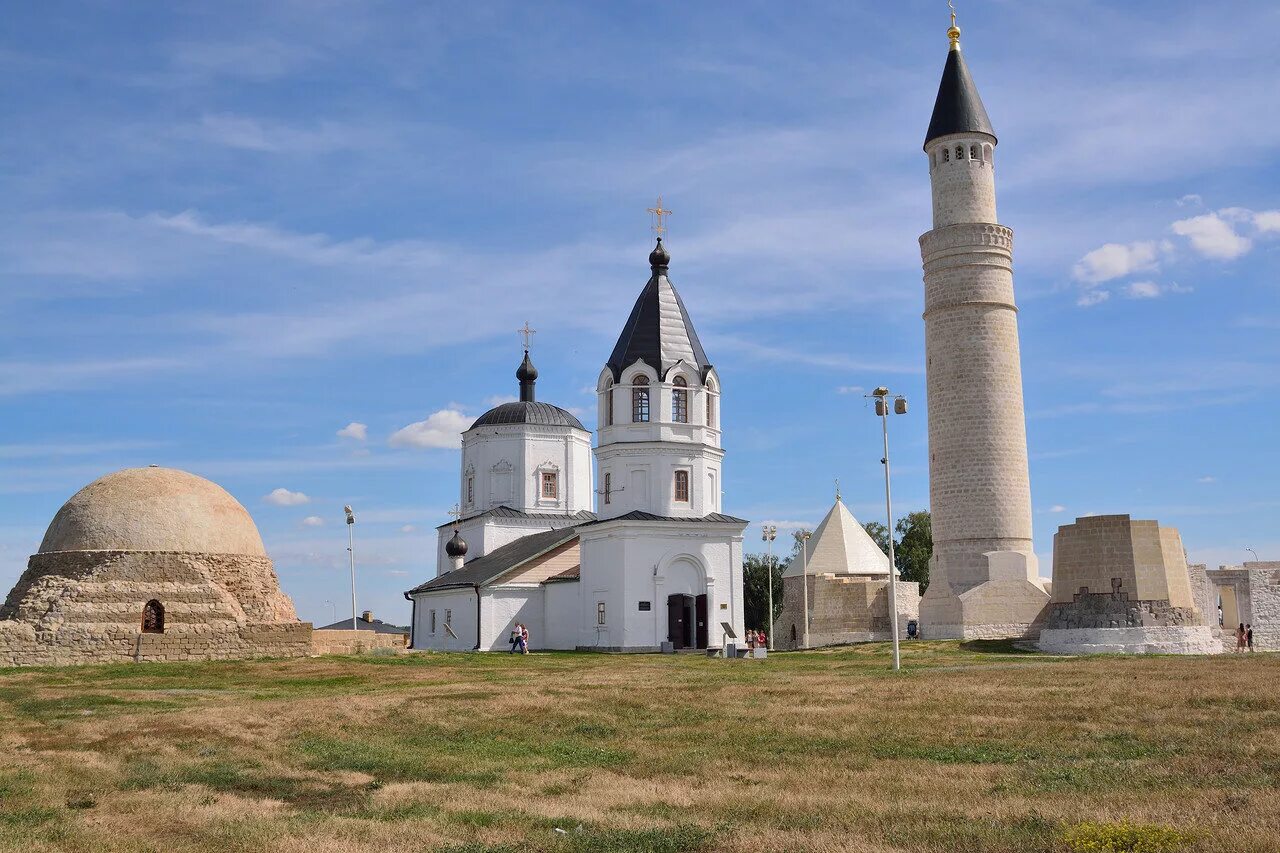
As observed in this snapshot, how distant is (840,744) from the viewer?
1384 centimetres

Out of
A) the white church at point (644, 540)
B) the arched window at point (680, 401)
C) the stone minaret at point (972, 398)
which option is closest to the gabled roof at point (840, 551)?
the stone minaret at point (972, 398)

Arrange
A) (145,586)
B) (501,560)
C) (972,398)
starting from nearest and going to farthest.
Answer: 1. (145,586)
2. (972,398)
3. (501,560)

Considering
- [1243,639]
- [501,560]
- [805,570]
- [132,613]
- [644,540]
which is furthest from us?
[805,570]

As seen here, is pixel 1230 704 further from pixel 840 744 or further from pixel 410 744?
pixel 410 744

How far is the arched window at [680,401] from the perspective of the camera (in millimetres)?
41625

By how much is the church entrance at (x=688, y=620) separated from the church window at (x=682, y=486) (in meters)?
3.22

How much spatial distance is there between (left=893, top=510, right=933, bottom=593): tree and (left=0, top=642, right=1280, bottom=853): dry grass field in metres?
50.3

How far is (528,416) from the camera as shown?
55.1m

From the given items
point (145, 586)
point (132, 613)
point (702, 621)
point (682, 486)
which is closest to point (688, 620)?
point (702, 621)

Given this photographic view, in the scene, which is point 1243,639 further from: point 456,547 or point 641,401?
point 456,547

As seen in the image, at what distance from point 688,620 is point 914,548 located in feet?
121

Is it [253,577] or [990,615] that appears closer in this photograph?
[253,577]

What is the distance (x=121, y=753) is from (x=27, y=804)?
3.27 metres

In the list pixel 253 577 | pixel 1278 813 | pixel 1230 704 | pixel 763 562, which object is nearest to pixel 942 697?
pixel 1230 704
